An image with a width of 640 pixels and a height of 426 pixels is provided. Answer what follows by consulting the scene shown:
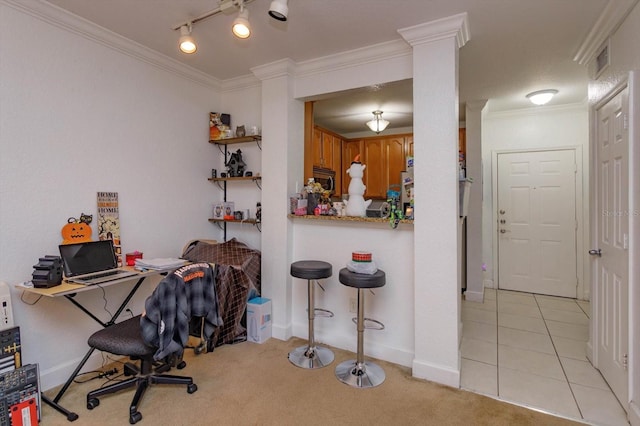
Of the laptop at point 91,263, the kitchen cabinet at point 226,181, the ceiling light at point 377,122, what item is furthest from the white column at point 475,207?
the laptop at point 91,263

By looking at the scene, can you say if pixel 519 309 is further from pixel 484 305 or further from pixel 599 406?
pixel 599 406

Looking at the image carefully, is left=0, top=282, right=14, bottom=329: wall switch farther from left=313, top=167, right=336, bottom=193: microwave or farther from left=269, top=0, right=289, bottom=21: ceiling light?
left=313, top=167, right=336, bottom=193: microwave

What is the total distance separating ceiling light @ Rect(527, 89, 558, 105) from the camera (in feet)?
12.5

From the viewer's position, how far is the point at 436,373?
242cm

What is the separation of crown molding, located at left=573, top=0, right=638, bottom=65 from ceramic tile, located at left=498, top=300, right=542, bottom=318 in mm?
2691

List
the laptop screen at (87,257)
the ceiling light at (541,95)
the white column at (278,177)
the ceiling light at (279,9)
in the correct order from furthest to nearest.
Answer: the ceiling light at (541,95) < the white column at (278,177) < the laptop screen at (87,257) < the ceiling light at (279,9)

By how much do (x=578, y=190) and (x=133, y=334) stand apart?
532 cm

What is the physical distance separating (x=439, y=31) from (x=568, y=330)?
3.20 m

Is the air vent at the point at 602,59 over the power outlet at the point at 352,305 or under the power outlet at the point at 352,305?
over

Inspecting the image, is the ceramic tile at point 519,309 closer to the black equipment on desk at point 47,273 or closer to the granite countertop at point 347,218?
the granite countertop at point 347,218

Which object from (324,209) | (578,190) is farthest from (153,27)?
(578,190)

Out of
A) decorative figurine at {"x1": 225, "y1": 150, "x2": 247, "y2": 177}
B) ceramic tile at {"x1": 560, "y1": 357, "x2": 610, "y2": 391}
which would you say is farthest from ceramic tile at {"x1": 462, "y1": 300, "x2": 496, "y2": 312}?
decorative figurine at {"x1": 225, "y1": 150, "x2": 247, "y2": 177}

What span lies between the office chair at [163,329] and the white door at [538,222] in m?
4.34

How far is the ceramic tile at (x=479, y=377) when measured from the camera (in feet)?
7.67
